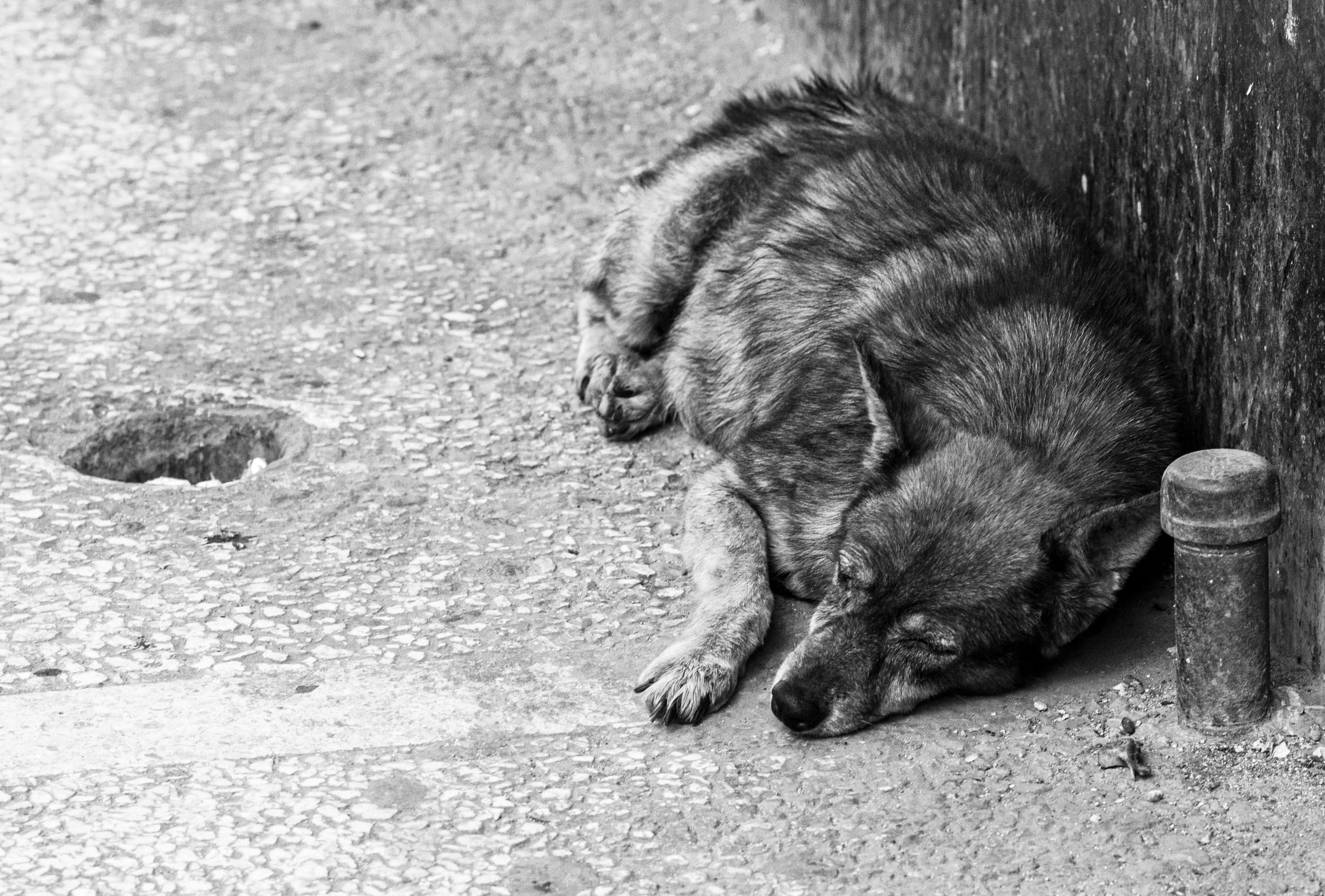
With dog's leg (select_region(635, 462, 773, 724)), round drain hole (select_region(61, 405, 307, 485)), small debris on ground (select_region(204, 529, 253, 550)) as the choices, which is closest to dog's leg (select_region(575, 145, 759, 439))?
dog's leg (select_region(635, 462, 773, 724))

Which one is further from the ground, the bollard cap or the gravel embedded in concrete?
the bollard cap

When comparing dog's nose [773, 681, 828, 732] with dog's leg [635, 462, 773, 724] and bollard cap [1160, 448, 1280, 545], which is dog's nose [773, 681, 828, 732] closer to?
dog's leg [635, 462, 773, 724]

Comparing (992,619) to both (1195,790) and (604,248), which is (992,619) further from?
(604,248)

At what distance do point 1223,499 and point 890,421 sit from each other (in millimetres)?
806

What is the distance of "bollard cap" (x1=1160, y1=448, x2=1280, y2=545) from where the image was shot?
330 cm

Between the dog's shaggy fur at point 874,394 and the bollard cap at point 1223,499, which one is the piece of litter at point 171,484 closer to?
the dog's shaggy fur at point 874,394

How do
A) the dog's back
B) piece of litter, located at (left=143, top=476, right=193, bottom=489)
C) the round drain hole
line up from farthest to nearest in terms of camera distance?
the round drain hole, piece of litter, located at (left=143, top=476, right=193, bottom=489), the dog's back

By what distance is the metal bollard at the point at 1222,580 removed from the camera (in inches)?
130

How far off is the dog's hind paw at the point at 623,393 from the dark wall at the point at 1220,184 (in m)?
1.50

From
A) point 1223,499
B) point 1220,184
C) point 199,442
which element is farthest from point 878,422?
point 199,442

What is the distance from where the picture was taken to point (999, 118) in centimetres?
554

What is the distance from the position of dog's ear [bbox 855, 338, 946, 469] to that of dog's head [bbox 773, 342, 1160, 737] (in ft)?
0.27

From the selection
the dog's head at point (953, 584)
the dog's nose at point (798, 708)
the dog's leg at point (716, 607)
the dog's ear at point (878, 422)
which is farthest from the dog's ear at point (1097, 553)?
the dog's leg at point (716, 607)

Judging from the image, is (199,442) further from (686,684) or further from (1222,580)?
(1222,580)
